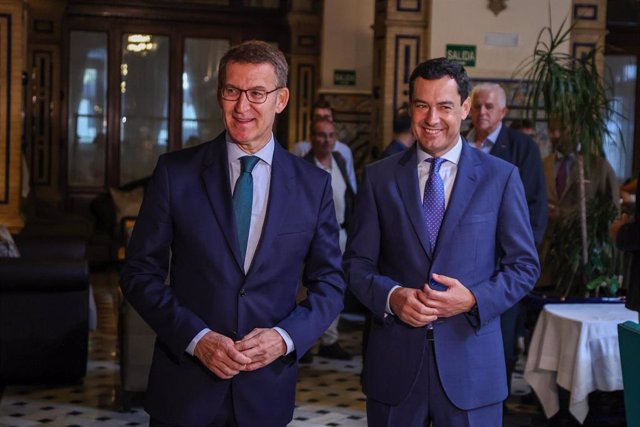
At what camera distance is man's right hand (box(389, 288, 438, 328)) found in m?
2.86

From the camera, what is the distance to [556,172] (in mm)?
7059

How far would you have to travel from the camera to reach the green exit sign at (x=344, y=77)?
1203 centimetres

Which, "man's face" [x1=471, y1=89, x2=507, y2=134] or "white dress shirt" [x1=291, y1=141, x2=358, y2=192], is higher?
"man's face" [x1=471, y1=89, x2=507, y2=134]

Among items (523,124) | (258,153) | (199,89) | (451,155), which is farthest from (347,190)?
(199,89)

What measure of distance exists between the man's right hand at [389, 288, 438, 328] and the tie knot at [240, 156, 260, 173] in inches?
21.7

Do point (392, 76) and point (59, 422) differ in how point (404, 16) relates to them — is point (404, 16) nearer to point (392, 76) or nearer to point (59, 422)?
point (392, 76)

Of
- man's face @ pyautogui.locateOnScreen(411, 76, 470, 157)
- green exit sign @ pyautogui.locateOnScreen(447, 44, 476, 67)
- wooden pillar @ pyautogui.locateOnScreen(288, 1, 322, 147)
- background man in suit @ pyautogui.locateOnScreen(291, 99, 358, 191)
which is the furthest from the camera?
wooden pillar @ pyautogui.locateOnScreen(288, 1, 322, 147)

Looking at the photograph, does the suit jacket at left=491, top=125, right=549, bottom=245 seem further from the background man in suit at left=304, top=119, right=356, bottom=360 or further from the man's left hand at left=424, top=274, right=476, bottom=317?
the man's left hand at left=424, top=274, right=476, bottom=317

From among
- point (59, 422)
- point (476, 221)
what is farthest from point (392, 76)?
point (476, 221)

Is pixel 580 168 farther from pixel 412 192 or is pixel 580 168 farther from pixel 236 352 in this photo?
pixel 236 352

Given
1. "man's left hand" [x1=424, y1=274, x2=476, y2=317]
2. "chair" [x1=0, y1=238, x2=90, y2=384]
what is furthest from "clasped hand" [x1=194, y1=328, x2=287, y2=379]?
"chair" [x1=0, y1=238, x2=90, y2=384]

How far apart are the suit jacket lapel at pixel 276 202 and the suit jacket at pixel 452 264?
0.45 metres

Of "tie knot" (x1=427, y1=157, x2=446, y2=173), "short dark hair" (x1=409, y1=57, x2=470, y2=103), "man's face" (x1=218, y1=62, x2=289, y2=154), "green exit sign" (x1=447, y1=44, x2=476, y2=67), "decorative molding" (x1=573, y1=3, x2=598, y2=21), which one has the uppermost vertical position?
"decorative molding" (x1=573, y1=3, x2=598, y2=21)

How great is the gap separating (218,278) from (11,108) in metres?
6.93
